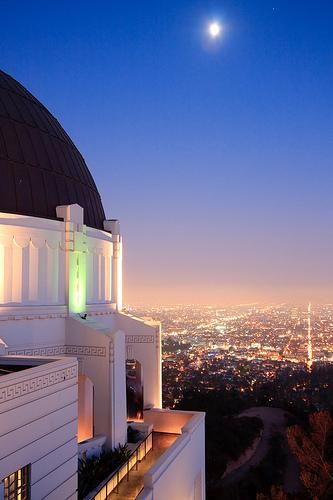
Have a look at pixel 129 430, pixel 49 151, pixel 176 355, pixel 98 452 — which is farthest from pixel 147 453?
pixel 176 355

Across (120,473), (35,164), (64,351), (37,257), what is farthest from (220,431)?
(35,164)

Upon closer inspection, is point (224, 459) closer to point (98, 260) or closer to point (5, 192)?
point (98, 260)

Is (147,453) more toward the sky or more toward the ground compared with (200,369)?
more toward the sky

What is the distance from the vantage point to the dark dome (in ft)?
38.5

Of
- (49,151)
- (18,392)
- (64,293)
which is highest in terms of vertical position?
(49,151)

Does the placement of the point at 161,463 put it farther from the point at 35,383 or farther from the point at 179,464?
the point at 35,383

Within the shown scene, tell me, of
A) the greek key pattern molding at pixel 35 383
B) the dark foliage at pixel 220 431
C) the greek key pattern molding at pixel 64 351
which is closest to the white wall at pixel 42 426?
the greek key pattern molding at pixel 35 383

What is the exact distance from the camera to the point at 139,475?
10.7m

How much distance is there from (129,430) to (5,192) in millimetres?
6719

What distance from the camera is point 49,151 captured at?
522 inches

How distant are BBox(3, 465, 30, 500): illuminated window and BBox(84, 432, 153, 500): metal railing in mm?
2669

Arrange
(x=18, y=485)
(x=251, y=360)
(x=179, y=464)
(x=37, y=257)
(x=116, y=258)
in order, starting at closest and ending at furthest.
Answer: (x=18, y=485) < (x=179, y=464) < (x=37, y=257) < (x=116, y=258) < (x=251, y=360)

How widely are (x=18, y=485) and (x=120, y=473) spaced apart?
4.40 metres

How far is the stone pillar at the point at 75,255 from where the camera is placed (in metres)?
12.2
